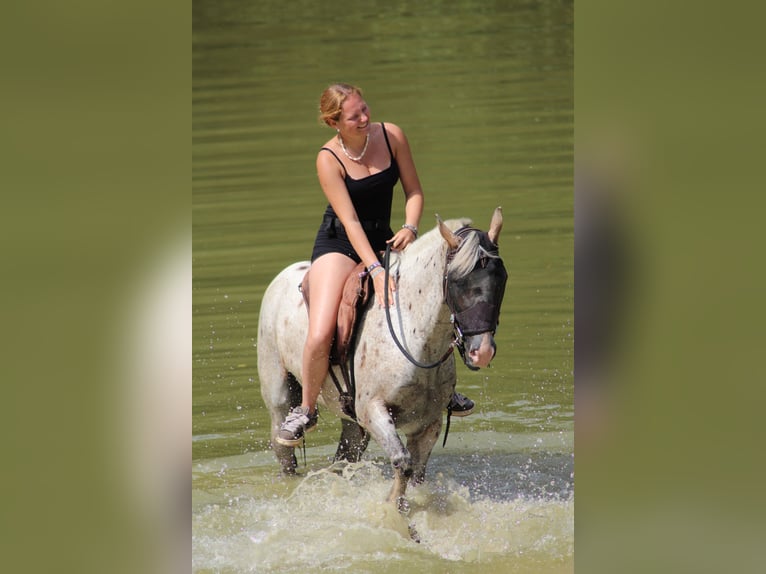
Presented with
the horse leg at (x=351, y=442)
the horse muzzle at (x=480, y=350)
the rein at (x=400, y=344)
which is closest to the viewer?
the horse muzzle at (x=480, y=350)

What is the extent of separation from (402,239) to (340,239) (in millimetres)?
398

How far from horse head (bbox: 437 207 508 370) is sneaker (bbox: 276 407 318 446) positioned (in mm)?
1157

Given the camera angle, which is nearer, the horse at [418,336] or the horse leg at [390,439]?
the horse at [418,336]

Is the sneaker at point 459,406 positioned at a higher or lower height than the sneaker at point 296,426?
higher

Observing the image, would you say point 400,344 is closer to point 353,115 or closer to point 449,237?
point 449,237

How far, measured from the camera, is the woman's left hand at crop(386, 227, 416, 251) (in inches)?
190

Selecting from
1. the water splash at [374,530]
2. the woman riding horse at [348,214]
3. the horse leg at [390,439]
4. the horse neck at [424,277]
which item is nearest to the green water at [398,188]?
the water splash at [374,530]

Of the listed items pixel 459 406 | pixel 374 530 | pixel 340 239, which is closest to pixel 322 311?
pixel 340 239

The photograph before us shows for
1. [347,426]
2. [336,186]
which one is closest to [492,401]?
[347,426]

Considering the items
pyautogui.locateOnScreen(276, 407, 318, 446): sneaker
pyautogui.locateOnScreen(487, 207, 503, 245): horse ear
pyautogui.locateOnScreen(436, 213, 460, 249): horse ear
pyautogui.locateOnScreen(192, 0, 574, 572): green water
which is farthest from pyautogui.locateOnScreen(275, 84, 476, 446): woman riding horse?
pyautogui.locateOnScreen(192, 0, 574, 572): green water

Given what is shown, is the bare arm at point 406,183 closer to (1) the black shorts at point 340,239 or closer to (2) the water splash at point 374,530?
(1) the black shorts at point 340,239

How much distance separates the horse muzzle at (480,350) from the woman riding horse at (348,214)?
1.95 feet

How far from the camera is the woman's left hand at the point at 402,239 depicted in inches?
190
